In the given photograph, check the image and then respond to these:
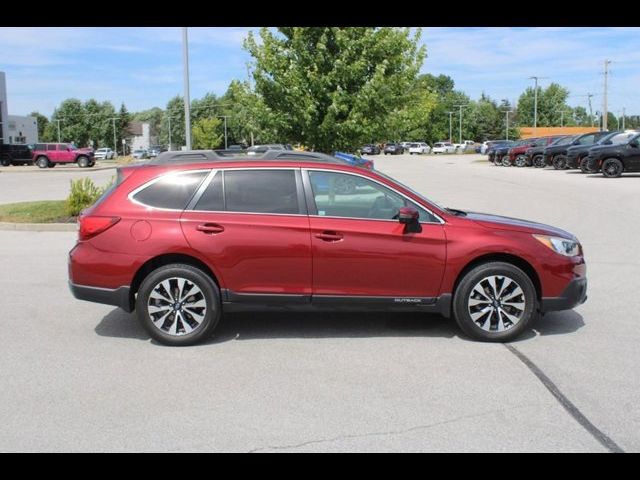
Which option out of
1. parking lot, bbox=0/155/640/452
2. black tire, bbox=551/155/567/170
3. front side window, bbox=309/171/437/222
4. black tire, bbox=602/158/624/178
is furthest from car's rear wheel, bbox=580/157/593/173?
front side window, bbox=309/171/437/222

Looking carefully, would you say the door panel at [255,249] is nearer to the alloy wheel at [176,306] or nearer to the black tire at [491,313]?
the alloy wheel at [176,306]

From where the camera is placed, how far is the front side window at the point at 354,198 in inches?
231

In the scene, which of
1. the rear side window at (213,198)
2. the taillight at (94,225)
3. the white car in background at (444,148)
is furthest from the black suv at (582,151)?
the white car in background at (444,148)

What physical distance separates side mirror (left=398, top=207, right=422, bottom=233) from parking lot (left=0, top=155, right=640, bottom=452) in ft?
Result: 3.31

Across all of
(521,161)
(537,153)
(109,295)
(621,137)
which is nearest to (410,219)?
(109,295)

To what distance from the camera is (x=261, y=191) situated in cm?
591

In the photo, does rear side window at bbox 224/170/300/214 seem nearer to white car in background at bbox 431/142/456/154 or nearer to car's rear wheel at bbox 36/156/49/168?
car's rear wheel at bbox 36/156/49/168

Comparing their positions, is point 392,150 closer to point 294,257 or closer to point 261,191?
point 261,191

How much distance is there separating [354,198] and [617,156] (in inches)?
940

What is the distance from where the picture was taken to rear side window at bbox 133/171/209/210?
586 cm

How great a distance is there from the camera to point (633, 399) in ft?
14.7

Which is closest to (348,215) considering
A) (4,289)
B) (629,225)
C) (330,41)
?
(4,289)
